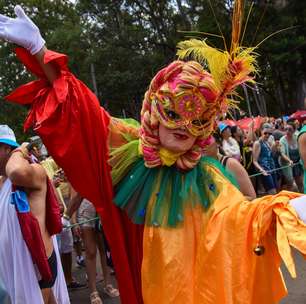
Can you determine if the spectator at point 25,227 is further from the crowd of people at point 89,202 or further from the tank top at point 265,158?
the tank top at point 265,158

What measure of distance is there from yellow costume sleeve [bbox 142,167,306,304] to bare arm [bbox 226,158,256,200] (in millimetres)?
433

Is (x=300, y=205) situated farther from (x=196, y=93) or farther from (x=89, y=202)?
(x=89, y=202)

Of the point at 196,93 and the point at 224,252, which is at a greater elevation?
the point at 196,93

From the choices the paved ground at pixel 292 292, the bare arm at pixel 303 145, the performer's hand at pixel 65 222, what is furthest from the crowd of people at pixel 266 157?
the bare arm at pixel 303 145

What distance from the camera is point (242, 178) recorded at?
266cm

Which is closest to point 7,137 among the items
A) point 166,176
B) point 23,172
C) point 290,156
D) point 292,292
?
point 23,172

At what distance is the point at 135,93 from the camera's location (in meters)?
24.2

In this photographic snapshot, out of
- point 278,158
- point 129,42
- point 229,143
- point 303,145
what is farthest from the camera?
point 129,42

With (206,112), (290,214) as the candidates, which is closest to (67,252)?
(206,112)

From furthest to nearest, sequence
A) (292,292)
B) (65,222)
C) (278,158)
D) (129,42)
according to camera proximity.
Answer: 1. (129,42)
2. (278,158)
3. (65,222)
4. (292,292)

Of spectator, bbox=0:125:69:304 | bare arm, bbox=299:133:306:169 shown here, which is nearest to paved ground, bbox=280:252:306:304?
bare arm, bbox=299:133:306:169

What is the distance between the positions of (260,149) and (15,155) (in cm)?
505

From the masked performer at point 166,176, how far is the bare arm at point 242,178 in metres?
0.40

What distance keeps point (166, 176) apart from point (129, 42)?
20.3m
